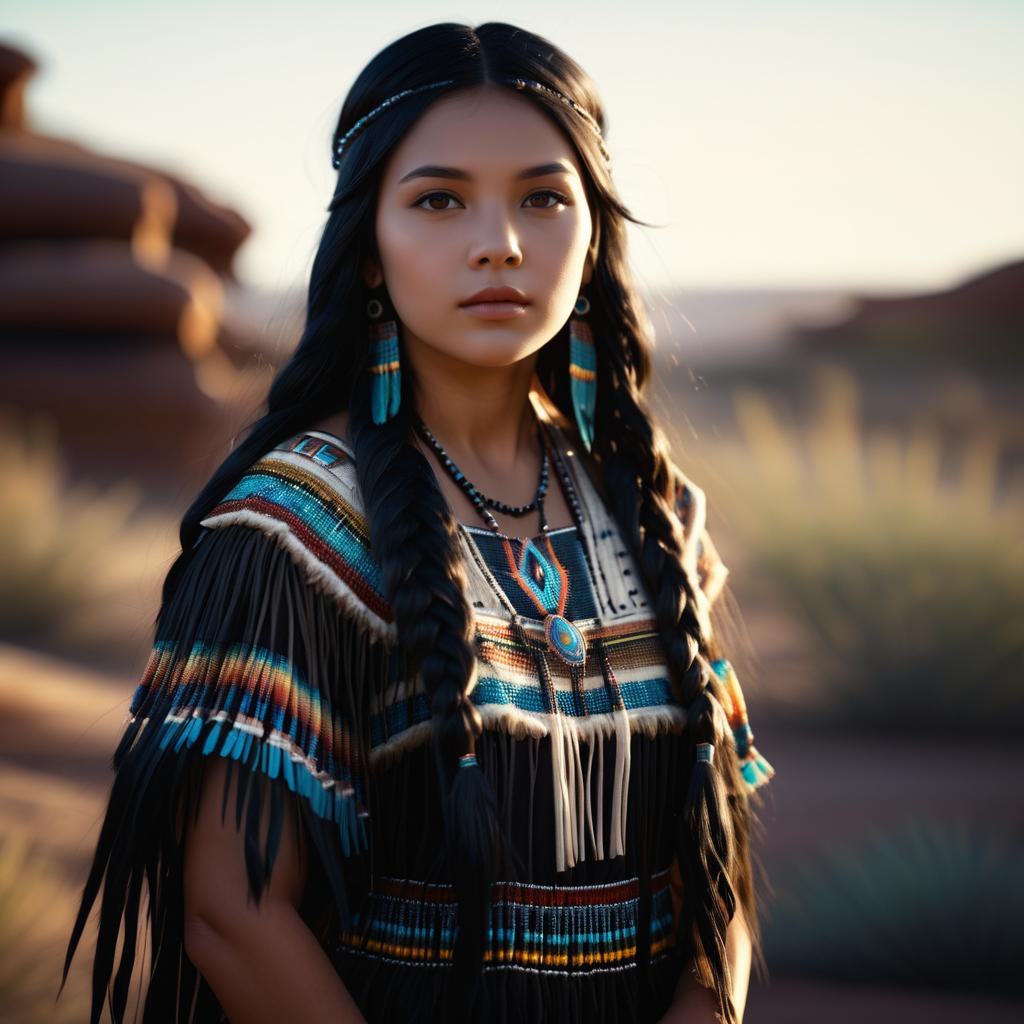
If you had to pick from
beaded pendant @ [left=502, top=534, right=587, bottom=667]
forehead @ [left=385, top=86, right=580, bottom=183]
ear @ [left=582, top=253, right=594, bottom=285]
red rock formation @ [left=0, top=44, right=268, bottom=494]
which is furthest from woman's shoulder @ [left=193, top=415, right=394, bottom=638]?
red rock formation @ [left=0, top=44, right=268, bottom=494]

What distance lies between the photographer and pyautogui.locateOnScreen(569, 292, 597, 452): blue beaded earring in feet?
7.24

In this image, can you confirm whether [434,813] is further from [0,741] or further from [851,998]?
[0,741]

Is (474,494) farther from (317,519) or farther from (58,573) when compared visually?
(58,573)

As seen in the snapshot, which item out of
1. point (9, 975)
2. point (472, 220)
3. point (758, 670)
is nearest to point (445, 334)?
point (472, 220)

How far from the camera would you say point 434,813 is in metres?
1.77

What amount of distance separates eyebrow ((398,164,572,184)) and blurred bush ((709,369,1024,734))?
5085mm

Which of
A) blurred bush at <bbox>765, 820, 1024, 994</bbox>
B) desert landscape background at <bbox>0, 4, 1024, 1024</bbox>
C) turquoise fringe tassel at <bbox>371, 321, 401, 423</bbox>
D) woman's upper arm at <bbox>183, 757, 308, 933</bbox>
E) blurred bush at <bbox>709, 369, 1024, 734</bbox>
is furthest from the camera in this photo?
blurred bush at <bbox>709, 369, 1024, 734</bbox>

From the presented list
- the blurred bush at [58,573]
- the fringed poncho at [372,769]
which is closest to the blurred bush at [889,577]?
the blurred bush at [58,573]

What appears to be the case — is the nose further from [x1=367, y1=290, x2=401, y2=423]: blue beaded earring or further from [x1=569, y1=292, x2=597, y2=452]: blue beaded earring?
[x1=569, y1=292, x2=597, y2=452]: blue beaded earring

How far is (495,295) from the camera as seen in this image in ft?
6.08

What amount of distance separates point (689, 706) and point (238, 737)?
677 mm

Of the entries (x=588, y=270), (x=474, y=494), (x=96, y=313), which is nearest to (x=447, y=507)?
(x=474, y=494)

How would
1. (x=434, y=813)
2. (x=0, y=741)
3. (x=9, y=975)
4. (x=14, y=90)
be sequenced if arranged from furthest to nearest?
1. (x=14, y=90)
2. (x=0, y=741)
3. (x=9, y=975)
4. (x=434, y=813)

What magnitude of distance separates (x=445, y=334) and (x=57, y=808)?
415 cm
